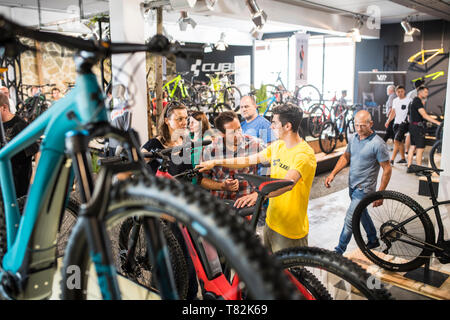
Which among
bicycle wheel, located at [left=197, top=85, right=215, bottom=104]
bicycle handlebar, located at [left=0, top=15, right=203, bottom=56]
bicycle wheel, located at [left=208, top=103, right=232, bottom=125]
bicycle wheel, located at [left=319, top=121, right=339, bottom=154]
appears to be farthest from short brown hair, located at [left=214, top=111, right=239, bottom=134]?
bicycle wheel, located at [left=197, top=85, right=215, bottom=104]

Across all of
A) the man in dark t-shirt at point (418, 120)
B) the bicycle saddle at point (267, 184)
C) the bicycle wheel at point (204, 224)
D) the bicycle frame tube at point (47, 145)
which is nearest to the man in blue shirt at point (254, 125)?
the bicycle saddle at point (267, 184)

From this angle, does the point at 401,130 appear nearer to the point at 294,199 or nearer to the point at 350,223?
the point at 350,223

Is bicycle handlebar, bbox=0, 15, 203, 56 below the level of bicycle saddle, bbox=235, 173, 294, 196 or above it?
above

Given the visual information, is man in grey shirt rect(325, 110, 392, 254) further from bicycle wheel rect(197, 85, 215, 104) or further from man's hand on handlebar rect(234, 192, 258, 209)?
bicycle wheel rect(197, 85, 215, 104)

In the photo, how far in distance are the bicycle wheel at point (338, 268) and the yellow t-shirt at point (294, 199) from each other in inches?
49.4

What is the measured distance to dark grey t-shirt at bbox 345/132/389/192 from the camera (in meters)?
3.73

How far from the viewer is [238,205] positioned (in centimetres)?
223

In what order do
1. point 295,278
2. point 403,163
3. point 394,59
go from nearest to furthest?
point 295,278 → point 403,163 → point 394,59

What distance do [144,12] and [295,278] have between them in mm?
5097

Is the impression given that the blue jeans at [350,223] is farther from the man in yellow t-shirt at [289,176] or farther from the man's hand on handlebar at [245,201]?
the man's hand on handlebar at [245,201]

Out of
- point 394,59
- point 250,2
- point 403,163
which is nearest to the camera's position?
point 250,2
